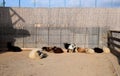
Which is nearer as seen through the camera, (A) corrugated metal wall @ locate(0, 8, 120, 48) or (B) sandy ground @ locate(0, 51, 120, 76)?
(B) sandy ground @ locate(0, 51, 120, 76)

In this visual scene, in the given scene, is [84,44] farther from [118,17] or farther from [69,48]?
[118,17]

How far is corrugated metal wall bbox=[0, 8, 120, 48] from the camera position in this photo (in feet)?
57.9

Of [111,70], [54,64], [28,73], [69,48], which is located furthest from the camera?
[69,48]

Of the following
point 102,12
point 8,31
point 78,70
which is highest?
point 102,12

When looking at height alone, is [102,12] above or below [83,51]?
above

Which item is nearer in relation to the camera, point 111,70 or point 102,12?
point 111,70

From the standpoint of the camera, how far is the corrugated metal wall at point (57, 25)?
17.7 m

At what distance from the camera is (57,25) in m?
17.9

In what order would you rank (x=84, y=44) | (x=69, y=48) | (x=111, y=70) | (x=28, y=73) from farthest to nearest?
(x=84, y=44)
(x=69, y=48)
(x=111, y=70)
(x=28, y=73)

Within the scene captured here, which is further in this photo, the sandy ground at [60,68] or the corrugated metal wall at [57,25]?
the corrugated metal wall at [57,25]

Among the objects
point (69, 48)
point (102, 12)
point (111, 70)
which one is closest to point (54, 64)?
point (111, 70)

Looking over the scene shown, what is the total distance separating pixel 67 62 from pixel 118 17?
674 centimetres

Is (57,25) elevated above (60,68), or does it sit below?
above

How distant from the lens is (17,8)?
1802 cm
